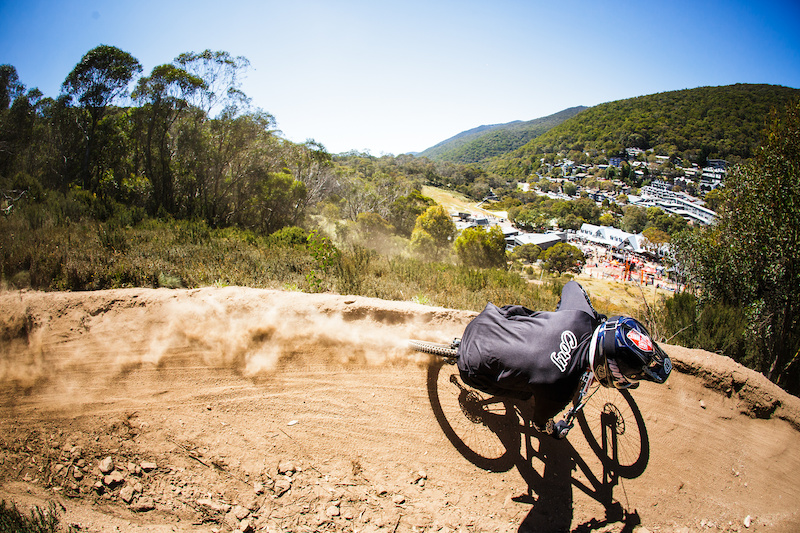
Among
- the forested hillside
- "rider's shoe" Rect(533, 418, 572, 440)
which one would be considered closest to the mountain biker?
"rider's shoe" Rect(533, 418, 572, 440)

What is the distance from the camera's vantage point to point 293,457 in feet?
11.9

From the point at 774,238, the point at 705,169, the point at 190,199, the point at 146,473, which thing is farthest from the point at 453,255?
the point at 705,169

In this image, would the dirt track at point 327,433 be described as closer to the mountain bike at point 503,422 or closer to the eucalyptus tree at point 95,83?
the mountain bike at point 503,422

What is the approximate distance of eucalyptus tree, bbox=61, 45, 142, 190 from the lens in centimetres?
1266

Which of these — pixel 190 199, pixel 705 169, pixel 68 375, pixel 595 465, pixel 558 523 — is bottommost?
pixel 558 523

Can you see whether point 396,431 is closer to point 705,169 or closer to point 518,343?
point 518,343

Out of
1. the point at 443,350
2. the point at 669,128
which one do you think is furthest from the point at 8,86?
the point at 669,128

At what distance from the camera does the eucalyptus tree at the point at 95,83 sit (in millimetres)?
12664

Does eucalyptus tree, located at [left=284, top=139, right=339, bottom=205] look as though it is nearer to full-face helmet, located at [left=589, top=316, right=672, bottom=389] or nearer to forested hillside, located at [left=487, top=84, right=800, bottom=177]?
full-face helmet, located at [left=589, top=316, right=672, bottom=389]

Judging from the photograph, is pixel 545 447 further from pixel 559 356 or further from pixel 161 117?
Result: pixel 161 117

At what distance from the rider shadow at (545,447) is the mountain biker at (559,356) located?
1319mm

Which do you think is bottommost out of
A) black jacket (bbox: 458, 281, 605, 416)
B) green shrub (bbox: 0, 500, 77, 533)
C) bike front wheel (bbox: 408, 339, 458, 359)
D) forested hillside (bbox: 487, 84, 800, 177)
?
green shrub (bbox: 0, 500, 77, 533)

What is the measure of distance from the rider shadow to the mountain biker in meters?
1.32

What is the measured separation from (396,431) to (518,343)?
2132 mm
